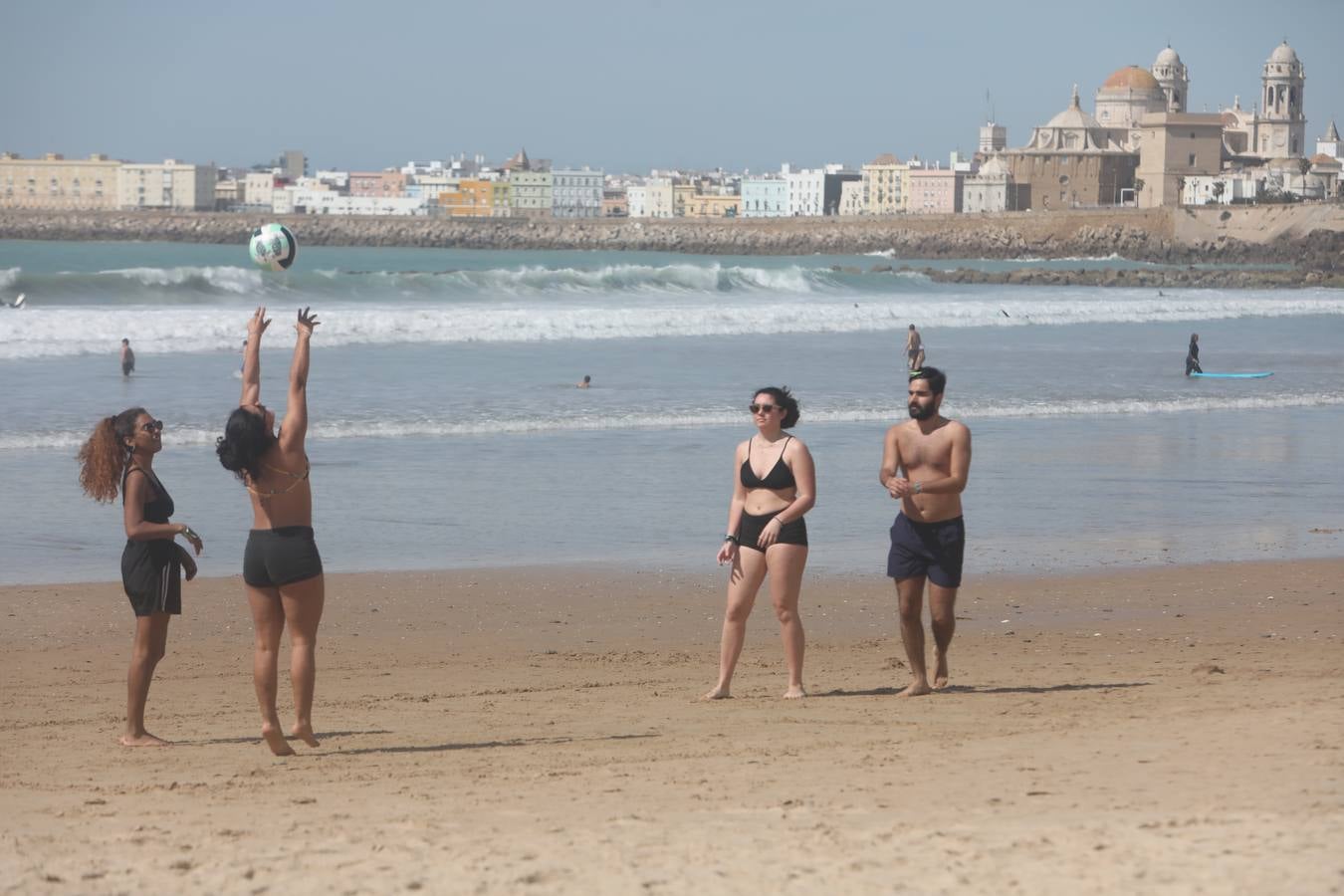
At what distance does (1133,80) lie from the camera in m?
154

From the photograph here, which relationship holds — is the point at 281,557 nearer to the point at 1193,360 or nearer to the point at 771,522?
the point at 771,522

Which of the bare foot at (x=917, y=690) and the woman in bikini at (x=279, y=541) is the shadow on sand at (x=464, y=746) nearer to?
the woman in bikini at (x=279, y=541)

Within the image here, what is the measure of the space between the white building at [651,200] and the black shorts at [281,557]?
189176 millimetres

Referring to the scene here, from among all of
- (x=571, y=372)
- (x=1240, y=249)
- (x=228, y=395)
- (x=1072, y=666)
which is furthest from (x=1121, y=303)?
(x=1240, y=249)

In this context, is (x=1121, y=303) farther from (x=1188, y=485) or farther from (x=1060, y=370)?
(x=1188, y=485)

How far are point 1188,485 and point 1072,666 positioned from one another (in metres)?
7.07

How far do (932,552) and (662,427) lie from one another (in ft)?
38.3

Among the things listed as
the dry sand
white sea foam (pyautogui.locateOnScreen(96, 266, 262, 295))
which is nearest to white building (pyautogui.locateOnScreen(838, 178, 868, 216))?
white sea foam (pyautogui.locateOnScreen(96, 266, 262, 295))

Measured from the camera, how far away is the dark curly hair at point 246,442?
5453mm

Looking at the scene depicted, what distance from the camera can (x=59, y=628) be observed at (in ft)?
27.1

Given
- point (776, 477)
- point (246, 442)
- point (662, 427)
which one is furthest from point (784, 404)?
point (662, 427)

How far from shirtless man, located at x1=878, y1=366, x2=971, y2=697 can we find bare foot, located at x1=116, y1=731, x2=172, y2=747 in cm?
265

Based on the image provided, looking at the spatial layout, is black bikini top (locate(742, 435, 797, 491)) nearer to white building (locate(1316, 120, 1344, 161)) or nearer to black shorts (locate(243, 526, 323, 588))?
black shorts (locate(243, 526, 323, 588))

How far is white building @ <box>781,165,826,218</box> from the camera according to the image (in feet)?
641
